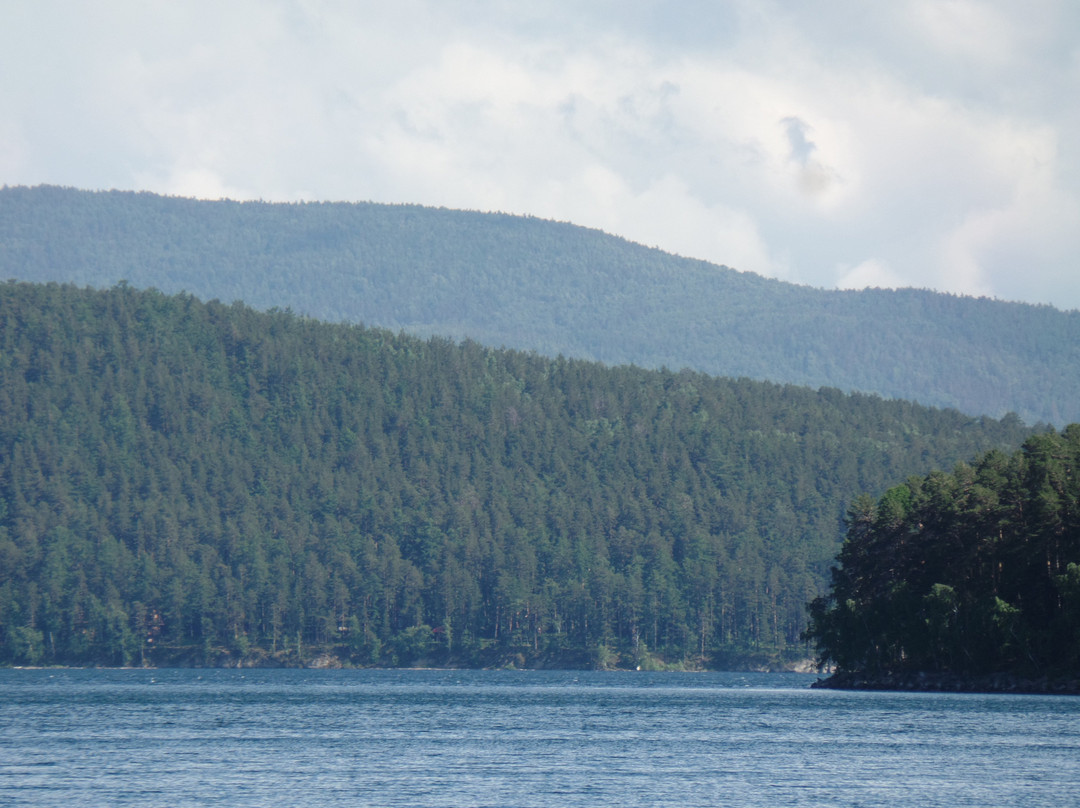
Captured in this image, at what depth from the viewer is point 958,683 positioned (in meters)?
112

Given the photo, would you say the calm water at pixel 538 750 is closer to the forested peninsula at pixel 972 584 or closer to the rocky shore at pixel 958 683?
the rocky shore at pixel 958 683

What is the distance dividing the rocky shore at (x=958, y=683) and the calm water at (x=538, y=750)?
144 cm

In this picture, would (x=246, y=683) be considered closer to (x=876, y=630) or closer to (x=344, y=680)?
(x=344, y=680)

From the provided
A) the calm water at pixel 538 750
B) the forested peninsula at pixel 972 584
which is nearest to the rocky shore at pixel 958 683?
the forested peninsula at pixel 972 584

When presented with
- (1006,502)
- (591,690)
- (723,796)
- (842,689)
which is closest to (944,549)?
(1006,502)

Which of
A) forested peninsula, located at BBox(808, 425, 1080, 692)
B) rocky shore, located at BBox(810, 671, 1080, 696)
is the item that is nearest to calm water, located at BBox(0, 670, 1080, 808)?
rocky shore, located at BBox(810, 671, 1080, 696)

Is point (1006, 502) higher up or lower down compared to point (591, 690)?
higher up

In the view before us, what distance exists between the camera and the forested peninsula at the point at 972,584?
105438 mm

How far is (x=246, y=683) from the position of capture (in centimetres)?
15762

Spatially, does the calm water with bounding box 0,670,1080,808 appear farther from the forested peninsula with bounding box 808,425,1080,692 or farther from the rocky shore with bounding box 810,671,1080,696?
the forested peninsula with bounding box 808,425,1080,692

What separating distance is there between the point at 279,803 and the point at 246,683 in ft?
339

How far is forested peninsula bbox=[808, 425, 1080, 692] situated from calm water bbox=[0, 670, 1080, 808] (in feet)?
11.2

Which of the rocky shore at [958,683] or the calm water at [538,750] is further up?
the rocky shore at [958,683]

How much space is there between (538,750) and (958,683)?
156ft
